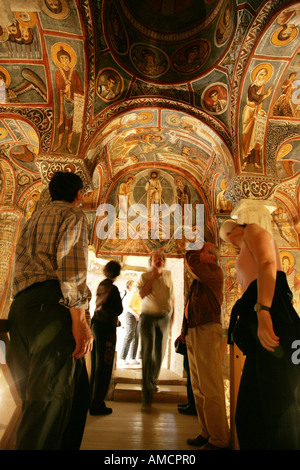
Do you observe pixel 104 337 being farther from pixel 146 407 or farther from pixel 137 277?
pixel 137 277

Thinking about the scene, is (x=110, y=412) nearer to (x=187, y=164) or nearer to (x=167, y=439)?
(x=167, y=439)

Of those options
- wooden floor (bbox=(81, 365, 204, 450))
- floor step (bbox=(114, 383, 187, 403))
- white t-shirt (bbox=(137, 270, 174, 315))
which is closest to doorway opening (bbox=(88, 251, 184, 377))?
floor step (bbox=(114, 383, 187, 403))

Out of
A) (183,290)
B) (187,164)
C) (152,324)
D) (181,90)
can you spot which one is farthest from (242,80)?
(183,290)

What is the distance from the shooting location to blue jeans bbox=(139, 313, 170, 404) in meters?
3.85

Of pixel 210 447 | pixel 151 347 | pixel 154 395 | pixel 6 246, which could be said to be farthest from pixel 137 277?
pixel 210 447

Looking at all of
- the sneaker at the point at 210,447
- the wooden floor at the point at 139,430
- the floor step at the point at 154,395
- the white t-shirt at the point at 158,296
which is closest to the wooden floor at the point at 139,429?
the wooden floor at the point at 139,430

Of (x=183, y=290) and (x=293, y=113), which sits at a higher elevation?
(x=293, y=113)

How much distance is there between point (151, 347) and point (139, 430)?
1.09 m

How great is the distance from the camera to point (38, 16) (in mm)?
5387

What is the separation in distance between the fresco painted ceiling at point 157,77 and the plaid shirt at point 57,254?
4344mm

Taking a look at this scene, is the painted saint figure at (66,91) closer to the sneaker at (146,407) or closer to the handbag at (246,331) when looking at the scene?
the sneaker at (146,407)

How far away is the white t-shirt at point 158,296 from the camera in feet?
13.8

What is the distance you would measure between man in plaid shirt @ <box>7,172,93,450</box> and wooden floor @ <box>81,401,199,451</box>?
113cm

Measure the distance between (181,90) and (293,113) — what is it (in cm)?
273
